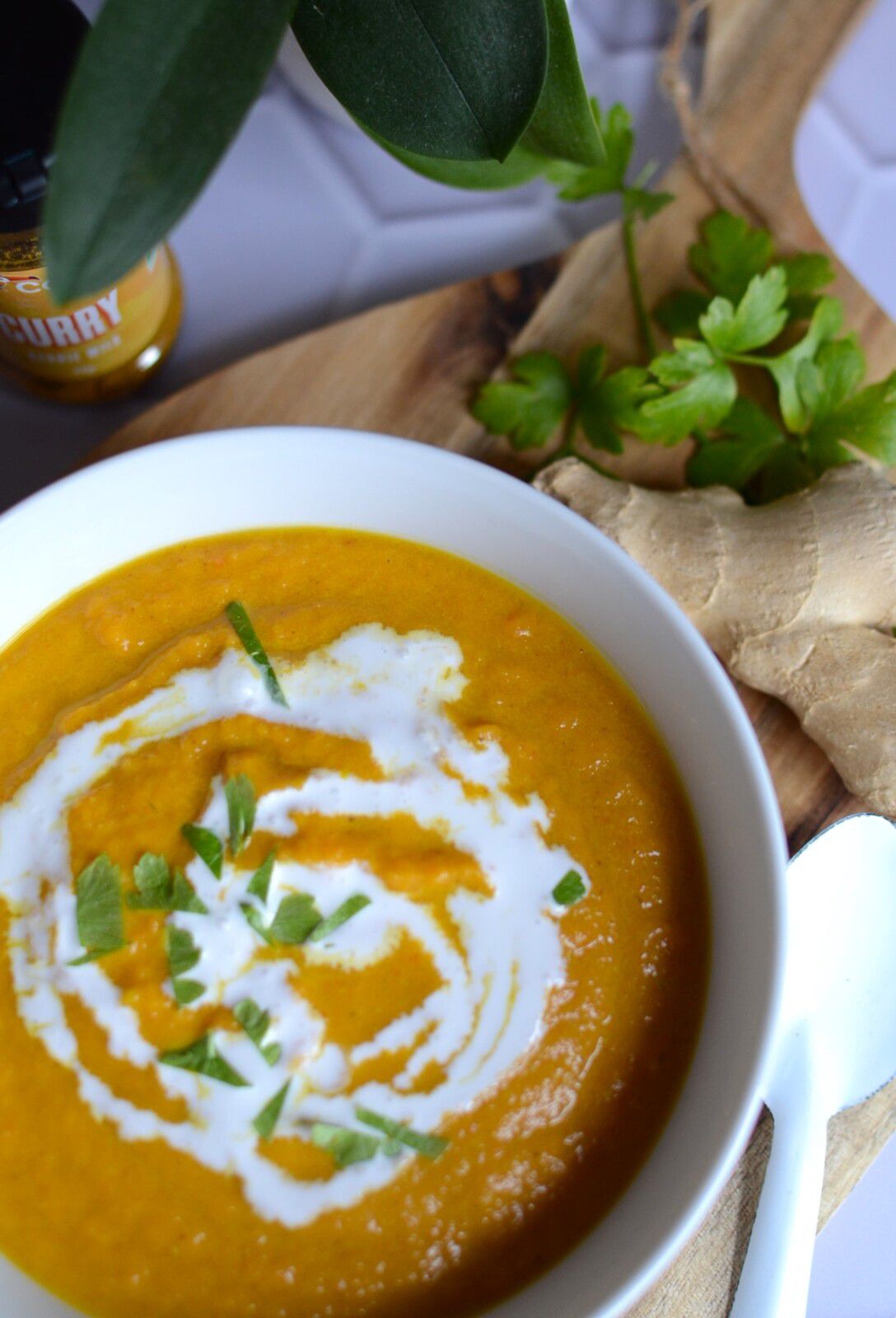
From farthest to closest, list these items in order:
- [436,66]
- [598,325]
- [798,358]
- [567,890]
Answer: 1. [598,325]
2. [798,358]
3. [567,890]
4. [436,66]

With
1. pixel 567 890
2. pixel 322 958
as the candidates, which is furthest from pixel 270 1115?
pixel 567 890

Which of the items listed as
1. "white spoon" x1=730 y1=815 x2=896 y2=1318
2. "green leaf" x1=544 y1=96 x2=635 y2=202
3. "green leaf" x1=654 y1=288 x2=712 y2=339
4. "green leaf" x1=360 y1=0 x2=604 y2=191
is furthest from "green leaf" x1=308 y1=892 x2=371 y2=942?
A: "green leaf" x1=544 y1=96 x2=635 y2=202

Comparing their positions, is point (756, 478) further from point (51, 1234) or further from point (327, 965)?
point (51, 1234)

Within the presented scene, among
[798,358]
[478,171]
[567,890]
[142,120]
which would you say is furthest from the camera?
[798,358]

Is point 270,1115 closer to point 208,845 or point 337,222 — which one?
point 208,845

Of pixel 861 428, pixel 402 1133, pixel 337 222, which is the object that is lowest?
pixel 402 1133

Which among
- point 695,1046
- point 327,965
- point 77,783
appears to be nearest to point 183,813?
point 77,783

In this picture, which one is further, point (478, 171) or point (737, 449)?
point (737, 449)

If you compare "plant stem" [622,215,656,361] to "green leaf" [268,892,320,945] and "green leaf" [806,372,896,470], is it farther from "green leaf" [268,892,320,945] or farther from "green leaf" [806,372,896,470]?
"green leaf" [268,892,320,945]
